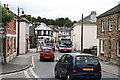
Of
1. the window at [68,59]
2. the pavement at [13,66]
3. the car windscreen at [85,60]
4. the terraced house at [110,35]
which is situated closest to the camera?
the car windscreen at [85,60]

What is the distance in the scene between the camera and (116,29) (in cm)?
2852

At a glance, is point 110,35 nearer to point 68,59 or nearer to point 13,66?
point 13,66

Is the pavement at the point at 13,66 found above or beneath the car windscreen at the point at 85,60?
beneath

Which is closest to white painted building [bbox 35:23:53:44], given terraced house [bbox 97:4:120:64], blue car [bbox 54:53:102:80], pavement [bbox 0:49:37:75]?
terraced house [bbox 97:4:120:64]

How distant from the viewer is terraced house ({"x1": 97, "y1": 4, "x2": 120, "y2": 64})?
2838 centimetres

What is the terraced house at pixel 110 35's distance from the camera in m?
28.4

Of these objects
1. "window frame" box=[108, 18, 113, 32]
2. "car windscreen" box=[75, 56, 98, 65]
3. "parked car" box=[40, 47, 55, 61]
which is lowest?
"parked car" box=[40, 47, 55, 61]

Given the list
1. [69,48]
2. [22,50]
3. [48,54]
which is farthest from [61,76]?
[69,48]

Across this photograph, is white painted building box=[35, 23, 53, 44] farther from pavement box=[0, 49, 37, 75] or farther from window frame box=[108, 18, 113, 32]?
pavement box=[0, 49, 37, 75]

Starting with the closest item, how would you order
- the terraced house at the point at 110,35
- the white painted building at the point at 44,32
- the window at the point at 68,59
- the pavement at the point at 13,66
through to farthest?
the window at the point at 68,59 → the pavement at the point at 13,66 → the terraced house at the point at 110,35 → the white painted building at the point at 44,32

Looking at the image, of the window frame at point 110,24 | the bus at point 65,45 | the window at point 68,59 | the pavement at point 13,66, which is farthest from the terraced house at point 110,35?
the bus at point 65,45

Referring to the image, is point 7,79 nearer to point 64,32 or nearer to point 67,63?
point 67,63

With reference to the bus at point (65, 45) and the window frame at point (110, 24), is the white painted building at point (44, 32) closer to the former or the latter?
the bus at point (65, 45)

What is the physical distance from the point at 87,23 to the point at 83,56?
45.2m
